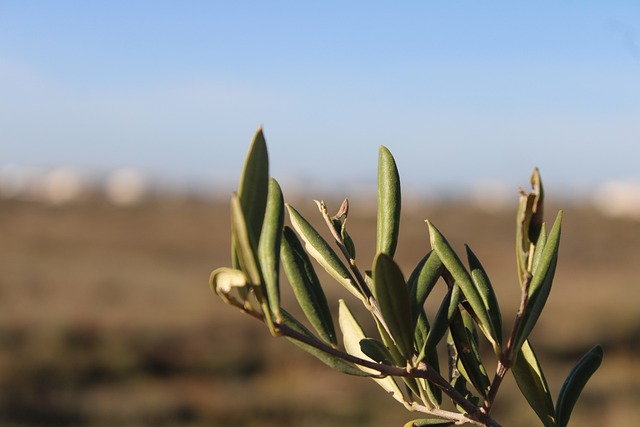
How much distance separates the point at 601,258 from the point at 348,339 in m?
16.8

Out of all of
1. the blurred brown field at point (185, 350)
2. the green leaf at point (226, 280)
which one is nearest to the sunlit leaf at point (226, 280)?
the green leaf at point (226, 280)

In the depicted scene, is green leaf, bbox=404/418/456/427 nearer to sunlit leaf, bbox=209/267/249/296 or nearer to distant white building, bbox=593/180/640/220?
sunlit leaf, bbox=209/267/249/296

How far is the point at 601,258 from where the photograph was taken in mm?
16109

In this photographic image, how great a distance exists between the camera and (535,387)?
1.57 ft

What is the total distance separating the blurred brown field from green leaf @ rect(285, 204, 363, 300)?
3.48 meters

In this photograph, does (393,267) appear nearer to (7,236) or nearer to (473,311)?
Answer: (473,311)

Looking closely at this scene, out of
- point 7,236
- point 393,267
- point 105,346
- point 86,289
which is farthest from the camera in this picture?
point 7,236

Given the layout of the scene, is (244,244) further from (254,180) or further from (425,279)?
(425,279)

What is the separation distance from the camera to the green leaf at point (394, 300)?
360 millimetres

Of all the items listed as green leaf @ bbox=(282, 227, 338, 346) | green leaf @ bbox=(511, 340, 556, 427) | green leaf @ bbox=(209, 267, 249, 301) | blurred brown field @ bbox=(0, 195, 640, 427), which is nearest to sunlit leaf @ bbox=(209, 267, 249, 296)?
green leaf @ bbox=(209, 267, 249, 301)

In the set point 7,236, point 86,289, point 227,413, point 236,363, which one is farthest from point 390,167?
point 7,236

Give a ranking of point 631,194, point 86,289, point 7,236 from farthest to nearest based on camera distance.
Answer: point 631,194 → point 7,236 → point 86,289

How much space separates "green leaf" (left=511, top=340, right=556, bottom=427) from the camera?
1.56ft

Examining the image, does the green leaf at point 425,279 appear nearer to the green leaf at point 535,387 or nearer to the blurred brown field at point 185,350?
the green leaf at point 535,387
